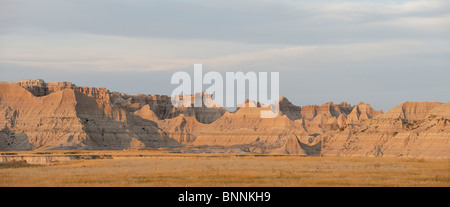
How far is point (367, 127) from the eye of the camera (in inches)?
4567

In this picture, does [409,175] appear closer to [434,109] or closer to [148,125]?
[434,109]

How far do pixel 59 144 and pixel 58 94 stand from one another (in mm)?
22910

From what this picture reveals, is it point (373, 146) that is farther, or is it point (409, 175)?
point (373, 146)

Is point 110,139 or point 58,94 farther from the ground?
point 58,94

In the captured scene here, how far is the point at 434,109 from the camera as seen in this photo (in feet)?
361

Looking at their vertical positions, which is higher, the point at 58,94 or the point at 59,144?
the point at 58,94

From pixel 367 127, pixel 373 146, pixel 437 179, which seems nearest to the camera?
pixel 437 179

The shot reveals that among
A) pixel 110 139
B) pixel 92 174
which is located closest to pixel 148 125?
pixel 110 139

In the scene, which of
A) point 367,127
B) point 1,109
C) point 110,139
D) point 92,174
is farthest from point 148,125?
point 92,174
